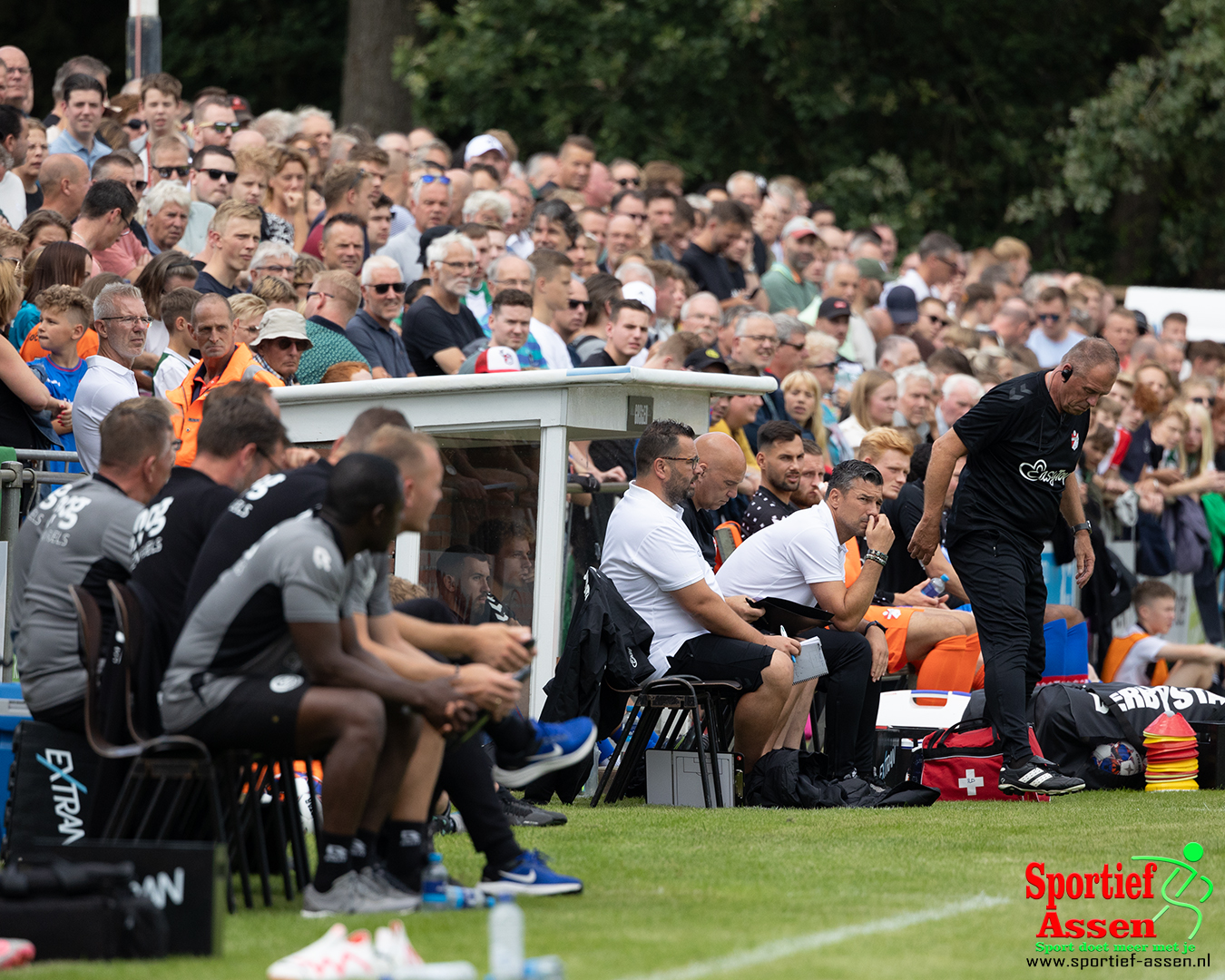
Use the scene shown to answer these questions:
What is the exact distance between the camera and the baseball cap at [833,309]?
14.7 m

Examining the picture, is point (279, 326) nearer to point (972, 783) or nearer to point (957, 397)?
point (972, 783)

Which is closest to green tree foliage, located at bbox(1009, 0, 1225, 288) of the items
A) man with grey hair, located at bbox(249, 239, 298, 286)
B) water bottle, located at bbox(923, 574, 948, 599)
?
water bottle, located at bbox(923, 574, 948, 599)

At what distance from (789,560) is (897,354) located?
18.0 feet

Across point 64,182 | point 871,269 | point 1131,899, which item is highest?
point 871,269

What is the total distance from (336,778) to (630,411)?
4.17 m

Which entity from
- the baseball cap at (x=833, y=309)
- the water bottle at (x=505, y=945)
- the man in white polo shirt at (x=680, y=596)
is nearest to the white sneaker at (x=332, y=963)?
the water bottle at (x=505, y=945)

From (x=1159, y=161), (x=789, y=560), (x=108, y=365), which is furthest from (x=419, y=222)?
(x=1159, y=161)

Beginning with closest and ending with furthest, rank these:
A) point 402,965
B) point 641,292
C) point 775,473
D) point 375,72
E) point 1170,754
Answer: point 402,965 < point 1170,754 < point 775,473 < point 641,292 < point 375,72

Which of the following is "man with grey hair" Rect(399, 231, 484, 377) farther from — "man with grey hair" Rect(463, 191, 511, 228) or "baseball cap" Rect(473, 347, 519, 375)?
"man with grey hair" Rect(463, 191, 511, 228)

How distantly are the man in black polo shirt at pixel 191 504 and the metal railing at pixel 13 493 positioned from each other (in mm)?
2408

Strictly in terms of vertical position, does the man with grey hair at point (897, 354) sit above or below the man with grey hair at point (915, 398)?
above

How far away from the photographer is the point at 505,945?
4566 mm

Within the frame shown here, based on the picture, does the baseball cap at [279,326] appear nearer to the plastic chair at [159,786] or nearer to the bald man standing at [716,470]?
the bald man standing at [716,470]

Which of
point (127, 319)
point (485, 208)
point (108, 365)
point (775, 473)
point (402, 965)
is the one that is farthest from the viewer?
point (485, 208)
